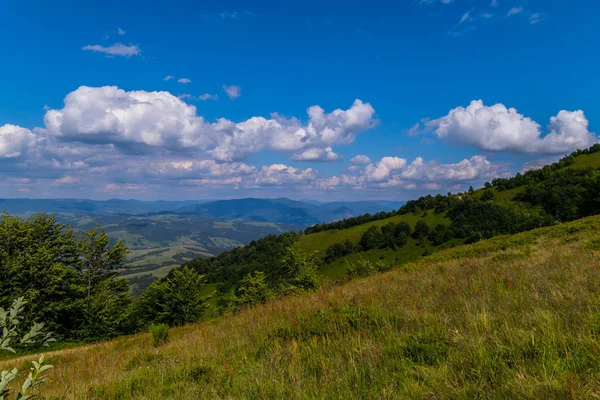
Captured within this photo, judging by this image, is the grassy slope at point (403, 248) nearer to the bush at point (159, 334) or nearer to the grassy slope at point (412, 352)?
the bush at point (159, 334)

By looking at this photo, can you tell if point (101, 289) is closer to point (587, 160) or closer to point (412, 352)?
point (412, 352)

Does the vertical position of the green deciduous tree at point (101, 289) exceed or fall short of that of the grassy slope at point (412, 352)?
it falls short

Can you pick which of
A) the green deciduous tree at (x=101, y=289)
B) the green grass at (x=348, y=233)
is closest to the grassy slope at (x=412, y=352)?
the green deciduous tree at (x=101, y=289)

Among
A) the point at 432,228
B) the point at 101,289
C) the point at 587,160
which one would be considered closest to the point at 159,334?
the point at 101,289

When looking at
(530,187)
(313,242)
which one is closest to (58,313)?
(313,242)

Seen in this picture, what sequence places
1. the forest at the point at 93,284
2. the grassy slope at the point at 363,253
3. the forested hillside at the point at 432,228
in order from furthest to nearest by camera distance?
the grassy slope at the point at 363,253 < the forested hillside at the point at 432,228 < the forest at the point at 93,284

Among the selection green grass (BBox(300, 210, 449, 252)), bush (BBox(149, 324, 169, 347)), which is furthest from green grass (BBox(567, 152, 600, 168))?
bush (BBox(149, 324, 169, 347))

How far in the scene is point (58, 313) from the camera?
32.2 meters

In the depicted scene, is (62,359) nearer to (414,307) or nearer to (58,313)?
(414,307)

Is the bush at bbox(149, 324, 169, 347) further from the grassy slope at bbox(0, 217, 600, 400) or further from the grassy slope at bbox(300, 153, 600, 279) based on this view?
the grassy slope at bbox(300, 153, 600, 279)

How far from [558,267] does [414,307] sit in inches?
172

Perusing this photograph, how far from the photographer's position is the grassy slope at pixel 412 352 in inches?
122

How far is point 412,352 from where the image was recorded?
163 inches

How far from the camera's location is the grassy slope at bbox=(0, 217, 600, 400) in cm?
309
